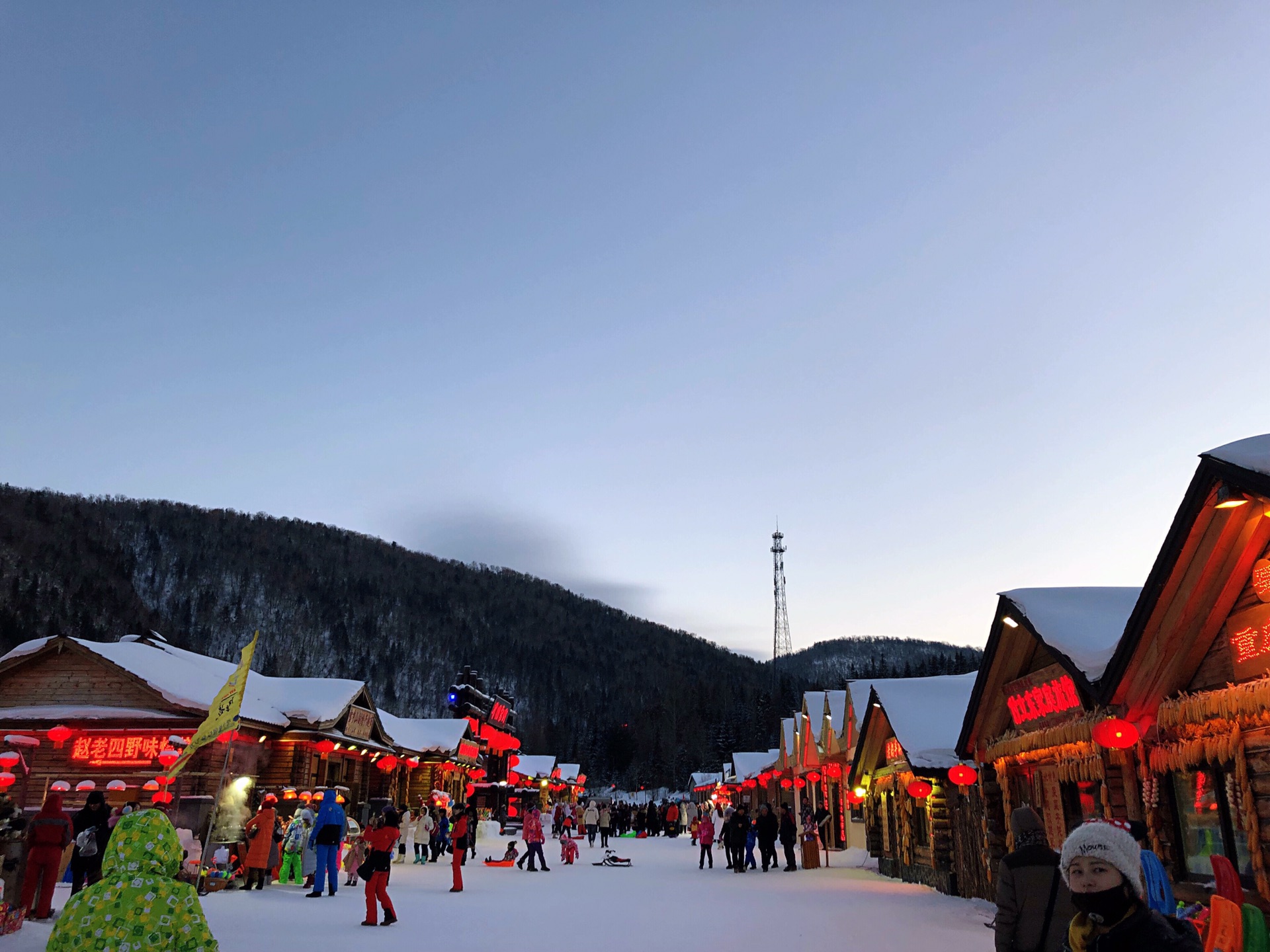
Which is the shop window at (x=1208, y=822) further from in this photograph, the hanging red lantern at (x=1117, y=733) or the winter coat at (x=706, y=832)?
the winter coat at (x=706, y=832)

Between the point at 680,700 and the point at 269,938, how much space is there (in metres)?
122

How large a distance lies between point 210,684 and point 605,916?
13.7 m

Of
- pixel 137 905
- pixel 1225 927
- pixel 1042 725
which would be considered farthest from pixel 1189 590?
pixel 137 905

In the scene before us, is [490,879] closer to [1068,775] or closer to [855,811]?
[1068,775]

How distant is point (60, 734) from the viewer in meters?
20.2

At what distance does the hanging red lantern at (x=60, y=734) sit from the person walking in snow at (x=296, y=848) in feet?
23.1

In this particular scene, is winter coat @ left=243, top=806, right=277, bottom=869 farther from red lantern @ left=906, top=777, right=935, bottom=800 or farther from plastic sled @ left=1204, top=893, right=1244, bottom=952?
plastic sled @ left=1204, top=893, right=1244, bottom=952

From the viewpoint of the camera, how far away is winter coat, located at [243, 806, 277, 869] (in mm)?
15297

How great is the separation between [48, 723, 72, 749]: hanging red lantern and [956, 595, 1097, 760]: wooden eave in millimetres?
19716

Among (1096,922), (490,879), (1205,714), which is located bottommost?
(490,879)

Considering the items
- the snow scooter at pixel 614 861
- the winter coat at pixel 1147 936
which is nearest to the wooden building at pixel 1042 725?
the winter coat at pixel 1147 936

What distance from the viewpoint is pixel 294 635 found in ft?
520

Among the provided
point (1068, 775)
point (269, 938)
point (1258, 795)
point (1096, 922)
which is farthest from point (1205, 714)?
point (269, 938)

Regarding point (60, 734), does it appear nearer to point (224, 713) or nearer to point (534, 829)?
point (534, 829)
